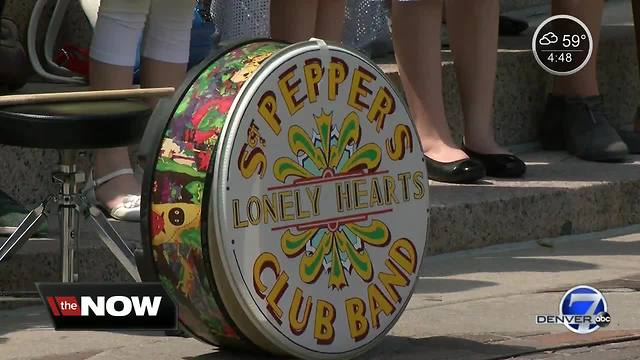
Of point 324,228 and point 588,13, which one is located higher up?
point 588,13

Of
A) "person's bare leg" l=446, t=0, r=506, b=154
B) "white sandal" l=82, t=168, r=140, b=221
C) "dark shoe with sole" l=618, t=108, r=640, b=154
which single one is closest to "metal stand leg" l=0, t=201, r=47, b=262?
"white sandal" l=82, t=168, r=140, b=221

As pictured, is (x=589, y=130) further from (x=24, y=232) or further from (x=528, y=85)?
(x=24, y=232)

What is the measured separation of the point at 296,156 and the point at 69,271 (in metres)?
0.69

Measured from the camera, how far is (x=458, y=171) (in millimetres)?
6223

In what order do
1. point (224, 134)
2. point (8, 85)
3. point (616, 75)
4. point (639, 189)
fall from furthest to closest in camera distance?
point (616, 75) < point (639, 189) < point (8, 85) < point (224, 134)

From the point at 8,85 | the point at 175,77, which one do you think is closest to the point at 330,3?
the point at 175,77

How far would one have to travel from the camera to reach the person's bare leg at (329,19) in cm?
587

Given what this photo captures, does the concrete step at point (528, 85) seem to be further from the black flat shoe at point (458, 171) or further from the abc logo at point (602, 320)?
the abc logo at point (602, 320)

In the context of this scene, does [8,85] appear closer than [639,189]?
Yes

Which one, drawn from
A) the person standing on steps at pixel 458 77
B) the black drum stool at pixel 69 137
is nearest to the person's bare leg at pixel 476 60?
the person standing on steps at pixel 458 77

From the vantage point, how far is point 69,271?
445cm

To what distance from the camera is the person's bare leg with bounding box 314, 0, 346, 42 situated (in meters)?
5.87

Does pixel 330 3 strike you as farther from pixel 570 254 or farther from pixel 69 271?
pixel 69 271

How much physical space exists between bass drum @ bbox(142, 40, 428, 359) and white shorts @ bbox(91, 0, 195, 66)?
1.02 metres
